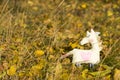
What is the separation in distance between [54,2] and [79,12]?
15.5 inches

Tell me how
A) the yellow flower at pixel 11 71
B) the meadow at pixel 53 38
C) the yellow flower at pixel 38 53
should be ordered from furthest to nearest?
the yellow flower at pixel 38 53 → the meadow at pixel 53 38 → the yellow flower at pixel 11 71

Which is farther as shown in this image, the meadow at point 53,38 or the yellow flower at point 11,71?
the meadow at point 53,38

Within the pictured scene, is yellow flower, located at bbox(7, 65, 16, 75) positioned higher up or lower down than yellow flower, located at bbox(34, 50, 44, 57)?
lower down

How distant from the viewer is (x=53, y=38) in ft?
12.2

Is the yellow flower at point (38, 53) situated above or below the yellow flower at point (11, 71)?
above

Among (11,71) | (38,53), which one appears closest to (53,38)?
(38,53)

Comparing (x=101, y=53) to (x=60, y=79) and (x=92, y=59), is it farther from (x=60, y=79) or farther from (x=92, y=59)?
(x=60, y=79)

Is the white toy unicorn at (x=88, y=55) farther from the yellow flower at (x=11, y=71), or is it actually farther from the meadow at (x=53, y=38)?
the yellow flower at (x=11, y=71)

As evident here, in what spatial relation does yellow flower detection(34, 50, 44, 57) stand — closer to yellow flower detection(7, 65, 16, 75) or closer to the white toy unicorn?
the white toy unicorn

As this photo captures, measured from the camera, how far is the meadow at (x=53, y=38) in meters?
3.15

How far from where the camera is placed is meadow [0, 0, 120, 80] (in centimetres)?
315

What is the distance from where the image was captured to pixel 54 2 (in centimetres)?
502

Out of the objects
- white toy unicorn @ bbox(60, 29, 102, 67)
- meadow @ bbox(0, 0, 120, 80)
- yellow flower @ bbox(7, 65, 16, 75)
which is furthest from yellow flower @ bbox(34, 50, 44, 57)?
yellow flower @ bbox(7, 65, 16, 75)

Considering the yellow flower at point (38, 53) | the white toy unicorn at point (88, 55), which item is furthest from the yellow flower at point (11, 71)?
the white toy unicorn at point (88, 55)
